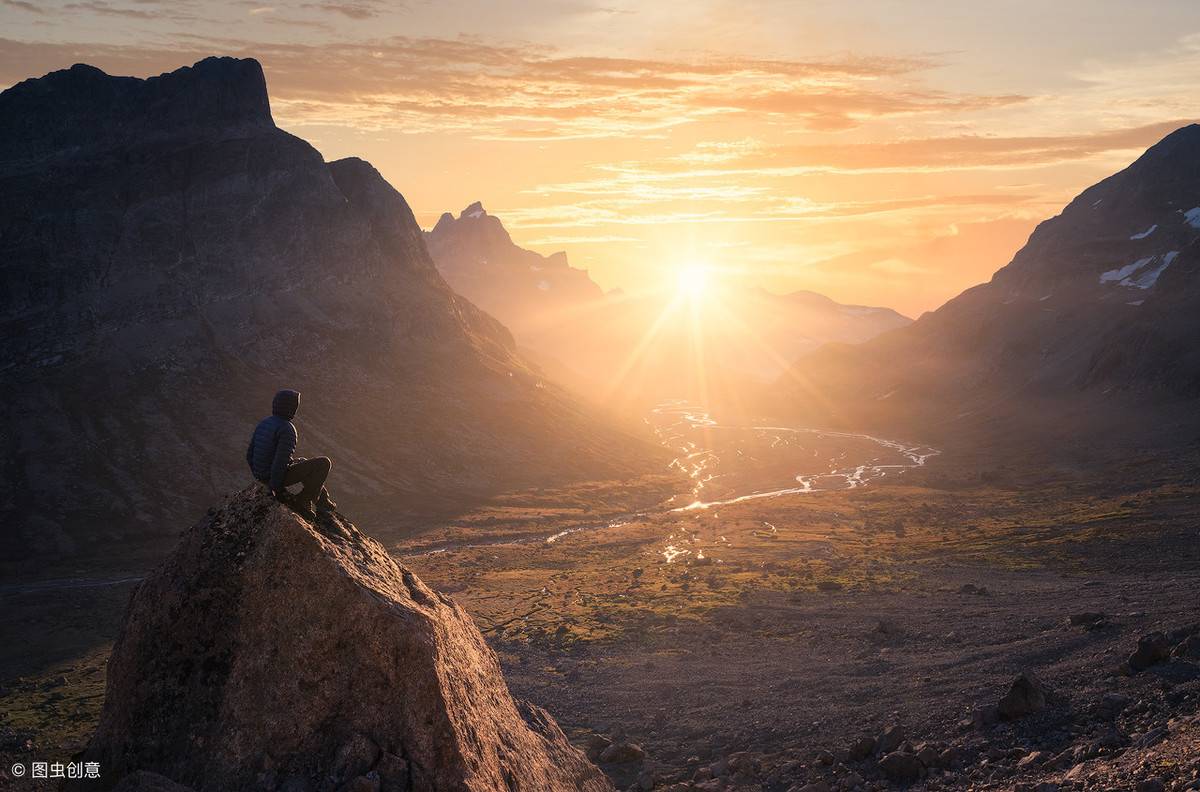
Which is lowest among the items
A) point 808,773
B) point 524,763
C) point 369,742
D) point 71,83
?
point 808,773

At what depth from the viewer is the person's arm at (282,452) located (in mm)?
18500

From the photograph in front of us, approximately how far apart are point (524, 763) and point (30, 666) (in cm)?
5209

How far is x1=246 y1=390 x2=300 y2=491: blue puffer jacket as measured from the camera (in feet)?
60.6

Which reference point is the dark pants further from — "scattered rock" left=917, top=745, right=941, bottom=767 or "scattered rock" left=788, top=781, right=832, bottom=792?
"scattered rock" left=917, top=745, right=941, bottom=767

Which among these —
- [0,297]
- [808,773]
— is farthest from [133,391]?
[808,773]

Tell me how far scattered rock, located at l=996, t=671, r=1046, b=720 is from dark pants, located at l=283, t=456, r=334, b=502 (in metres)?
25.4

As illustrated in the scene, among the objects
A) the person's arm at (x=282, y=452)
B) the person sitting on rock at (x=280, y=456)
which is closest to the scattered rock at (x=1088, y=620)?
the person sitting on rock at (x=280, y=456)

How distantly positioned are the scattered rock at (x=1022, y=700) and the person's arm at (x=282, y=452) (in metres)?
26.4

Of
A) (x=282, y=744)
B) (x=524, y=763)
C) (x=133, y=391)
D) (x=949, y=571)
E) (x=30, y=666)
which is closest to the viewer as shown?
(x=282, y=744)

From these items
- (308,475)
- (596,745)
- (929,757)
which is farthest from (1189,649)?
(308,475)

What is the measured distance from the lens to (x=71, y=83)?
170m

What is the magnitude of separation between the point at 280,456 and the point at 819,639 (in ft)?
140

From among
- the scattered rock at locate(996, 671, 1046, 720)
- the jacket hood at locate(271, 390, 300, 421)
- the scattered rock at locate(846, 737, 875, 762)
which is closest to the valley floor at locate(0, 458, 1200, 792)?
the scattered rock at locate(846, 737, 875, 762)

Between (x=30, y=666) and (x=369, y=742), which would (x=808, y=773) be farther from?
(x=30, y=666)
